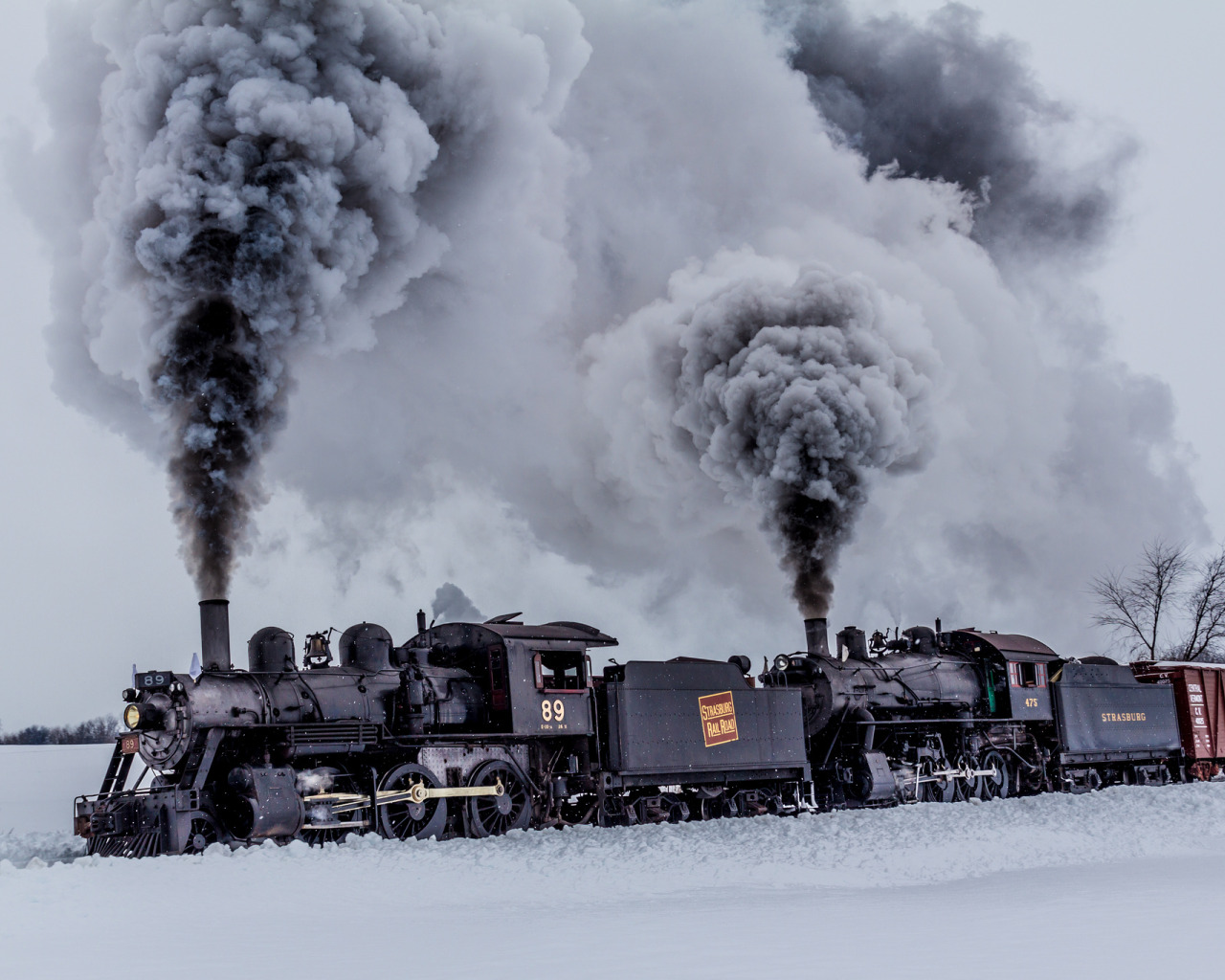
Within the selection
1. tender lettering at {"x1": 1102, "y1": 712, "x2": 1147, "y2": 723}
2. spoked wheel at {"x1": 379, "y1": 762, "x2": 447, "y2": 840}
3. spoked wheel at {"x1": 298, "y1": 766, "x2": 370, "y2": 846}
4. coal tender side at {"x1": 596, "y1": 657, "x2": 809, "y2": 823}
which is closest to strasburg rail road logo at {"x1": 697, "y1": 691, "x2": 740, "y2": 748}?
coal tender side at {"x1": 596, "y1": 657, "x2": 809, "y2": 823}

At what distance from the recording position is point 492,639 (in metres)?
13.6

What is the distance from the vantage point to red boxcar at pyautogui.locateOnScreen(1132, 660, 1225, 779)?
23047 mm

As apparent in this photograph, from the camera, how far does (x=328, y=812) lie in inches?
468

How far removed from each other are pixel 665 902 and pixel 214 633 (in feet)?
21.9

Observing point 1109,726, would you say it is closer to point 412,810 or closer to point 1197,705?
point 1197,705

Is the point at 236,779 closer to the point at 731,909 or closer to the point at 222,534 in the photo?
the point at 222,534

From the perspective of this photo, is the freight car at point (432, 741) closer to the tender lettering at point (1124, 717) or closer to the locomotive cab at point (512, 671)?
the locomotive cab at point (512, 671)

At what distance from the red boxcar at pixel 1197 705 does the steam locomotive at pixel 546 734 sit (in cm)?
382

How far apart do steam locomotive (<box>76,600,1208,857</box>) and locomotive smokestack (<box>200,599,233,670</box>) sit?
24mm

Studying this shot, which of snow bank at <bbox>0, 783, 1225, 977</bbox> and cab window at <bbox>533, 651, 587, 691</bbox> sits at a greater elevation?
cab window at <bbox>533, 651, 587, 691</bbox>

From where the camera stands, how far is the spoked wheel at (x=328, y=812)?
11.8 meters

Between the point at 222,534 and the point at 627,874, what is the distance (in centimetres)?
769

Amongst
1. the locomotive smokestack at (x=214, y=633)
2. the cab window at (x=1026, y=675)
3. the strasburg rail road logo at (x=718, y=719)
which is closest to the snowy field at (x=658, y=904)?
the strasburg rail road logo at (x=718, y=719)

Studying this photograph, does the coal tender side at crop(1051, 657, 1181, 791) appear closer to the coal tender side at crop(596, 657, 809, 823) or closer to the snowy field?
the coal tender side at crop(596, 657, 809, 823)
